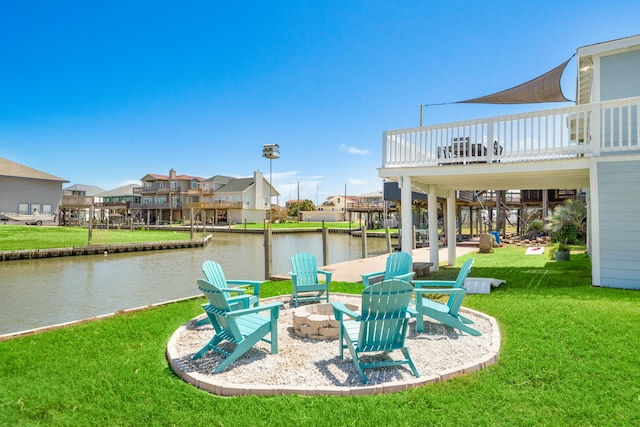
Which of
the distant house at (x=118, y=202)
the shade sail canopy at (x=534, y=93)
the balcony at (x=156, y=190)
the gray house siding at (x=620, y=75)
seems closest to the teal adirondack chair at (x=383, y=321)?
the gray house siding at (x=620, y=75)

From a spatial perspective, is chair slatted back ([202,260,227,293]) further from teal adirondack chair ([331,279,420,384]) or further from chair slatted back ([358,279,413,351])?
chair slatted back ([358,279,413,351])

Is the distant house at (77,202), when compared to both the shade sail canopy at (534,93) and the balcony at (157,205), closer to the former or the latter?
the balcony at (157,205)

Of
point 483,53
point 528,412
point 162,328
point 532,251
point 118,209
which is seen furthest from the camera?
point 118,209

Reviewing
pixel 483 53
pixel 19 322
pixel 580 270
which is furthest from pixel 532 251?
pixel 19 322

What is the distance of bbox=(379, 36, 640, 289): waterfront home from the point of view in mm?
8141

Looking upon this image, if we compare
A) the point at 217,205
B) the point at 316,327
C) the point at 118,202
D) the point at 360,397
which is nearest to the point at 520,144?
the point at 316,327

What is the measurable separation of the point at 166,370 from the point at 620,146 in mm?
9492

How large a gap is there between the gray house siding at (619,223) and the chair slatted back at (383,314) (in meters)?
6.73

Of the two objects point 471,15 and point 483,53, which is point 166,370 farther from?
point 483,53

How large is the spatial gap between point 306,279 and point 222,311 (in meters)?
3.32

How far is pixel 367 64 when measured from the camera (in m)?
18.5

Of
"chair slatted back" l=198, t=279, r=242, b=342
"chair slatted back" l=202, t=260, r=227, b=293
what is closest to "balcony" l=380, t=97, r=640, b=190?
"chair slatted back" l=202, t=260, r=227, b=293

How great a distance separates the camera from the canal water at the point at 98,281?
33.5ft

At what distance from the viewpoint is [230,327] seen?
437 centimetres
